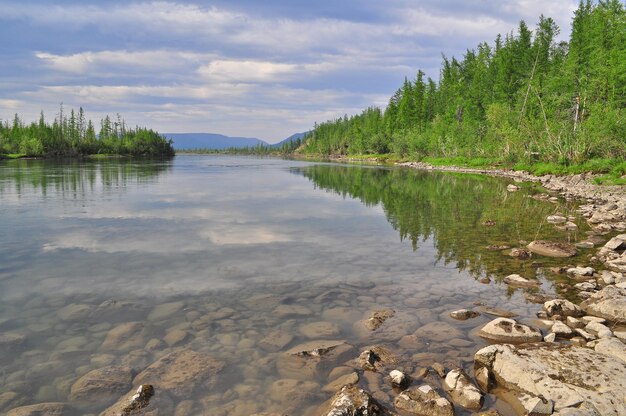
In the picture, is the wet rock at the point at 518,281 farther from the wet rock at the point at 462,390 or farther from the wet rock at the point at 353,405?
the wet rock at the point at 353,405

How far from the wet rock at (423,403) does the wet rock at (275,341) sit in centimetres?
269

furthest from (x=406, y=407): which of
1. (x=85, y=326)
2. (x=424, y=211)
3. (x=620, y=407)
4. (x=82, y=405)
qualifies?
(x=424, y=211)

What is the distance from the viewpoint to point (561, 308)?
9422 millimetres

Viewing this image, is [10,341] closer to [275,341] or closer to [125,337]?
[125,337]

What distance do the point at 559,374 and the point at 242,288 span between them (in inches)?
301

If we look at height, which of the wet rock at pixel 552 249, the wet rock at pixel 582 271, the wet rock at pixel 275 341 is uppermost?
the wet rock at pixel 552 249

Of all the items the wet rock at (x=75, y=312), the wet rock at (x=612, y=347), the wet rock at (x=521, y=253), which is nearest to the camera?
the wet rock at (x=612, y=347)

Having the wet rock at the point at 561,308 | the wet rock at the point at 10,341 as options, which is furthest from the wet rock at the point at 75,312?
the wet rock at the point at 561,308

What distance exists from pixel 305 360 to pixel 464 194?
97.1ft

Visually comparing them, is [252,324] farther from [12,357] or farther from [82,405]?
[12,357]

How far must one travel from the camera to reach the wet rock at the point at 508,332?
8.12 metres

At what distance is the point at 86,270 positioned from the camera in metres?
12.6

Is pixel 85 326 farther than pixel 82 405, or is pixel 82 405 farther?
pixel 85 326

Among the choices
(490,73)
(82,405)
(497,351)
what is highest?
(490,73)
